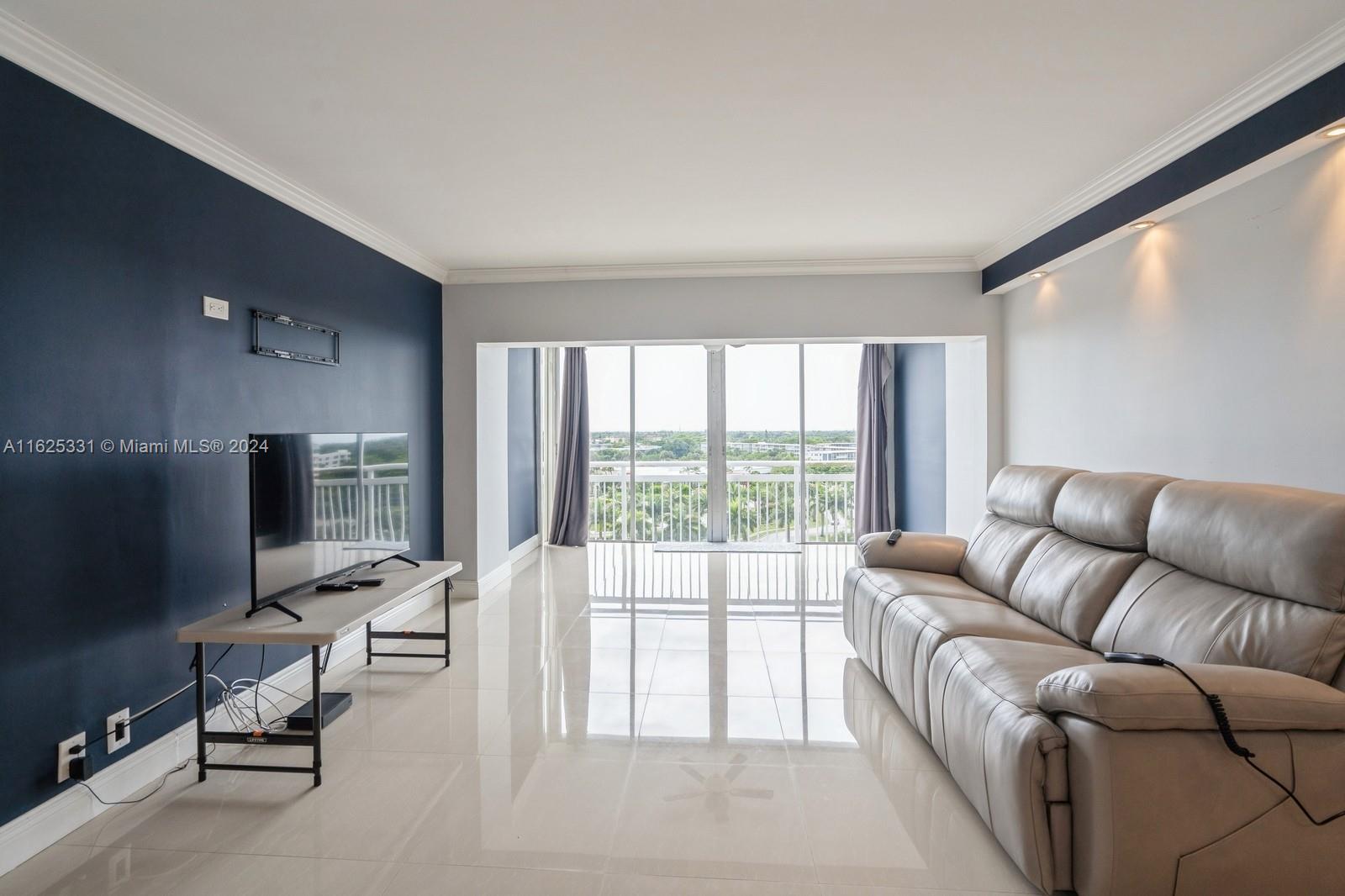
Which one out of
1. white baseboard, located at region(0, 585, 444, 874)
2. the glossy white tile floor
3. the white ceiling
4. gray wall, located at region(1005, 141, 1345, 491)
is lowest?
the glossy white tile floor

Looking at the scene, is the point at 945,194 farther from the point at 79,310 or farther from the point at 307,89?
the point at 79,310

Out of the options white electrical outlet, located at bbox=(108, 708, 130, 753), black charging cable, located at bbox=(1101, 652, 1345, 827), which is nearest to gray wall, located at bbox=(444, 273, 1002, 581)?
white electrical outlet, located at bbox=(108, 708, 130, 753)

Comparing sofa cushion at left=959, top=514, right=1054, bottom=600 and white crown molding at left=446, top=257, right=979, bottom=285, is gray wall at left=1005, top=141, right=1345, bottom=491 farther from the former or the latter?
white crown molding at left=446, top=257, right=979, bottom=285

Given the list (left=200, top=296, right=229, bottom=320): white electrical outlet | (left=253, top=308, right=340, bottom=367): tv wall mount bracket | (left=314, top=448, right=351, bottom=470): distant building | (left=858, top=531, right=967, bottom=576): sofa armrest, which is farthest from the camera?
(left=858, top=531, right=967, bottom=576): sofa armrest

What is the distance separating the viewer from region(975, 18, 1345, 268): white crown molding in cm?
202

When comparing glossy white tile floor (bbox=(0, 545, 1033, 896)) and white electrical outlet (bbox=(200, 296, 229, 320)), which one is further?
white electrical outlet (bbox=(200, 296, 229, 320))

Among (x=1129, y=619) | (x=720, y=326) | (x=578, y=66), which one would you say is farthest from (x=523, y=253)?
(x=1129, y=619)

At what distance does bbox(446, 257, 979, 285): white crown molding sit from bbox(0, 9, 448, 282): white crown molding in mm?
1267

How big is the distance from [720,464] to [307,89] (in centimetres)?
545

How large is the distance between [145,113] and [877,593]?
361 centimetres

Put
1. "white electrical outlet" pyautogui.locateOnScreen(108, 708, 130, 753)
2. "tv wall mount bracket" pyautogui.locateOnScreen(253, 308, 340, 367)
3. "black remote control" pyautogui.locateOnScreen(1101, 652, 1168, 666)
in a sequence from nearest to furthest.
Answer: "black remote control" pyautogui.locateOnScreen(1101, 652, 1168, 666) → "white electrical outlet" pyautogui.locateOnScreen(108, 708, 130, 753) → "tv wall mount bracket" pyautogui.locateOnScreen(253, 308, 340, 367)

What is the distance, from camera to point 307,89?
7.45 feet

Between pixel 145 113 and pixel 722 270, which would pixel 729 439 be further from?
pixel 145 113

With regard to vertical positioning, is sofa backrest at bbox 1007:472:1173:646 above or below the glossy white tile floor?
above
